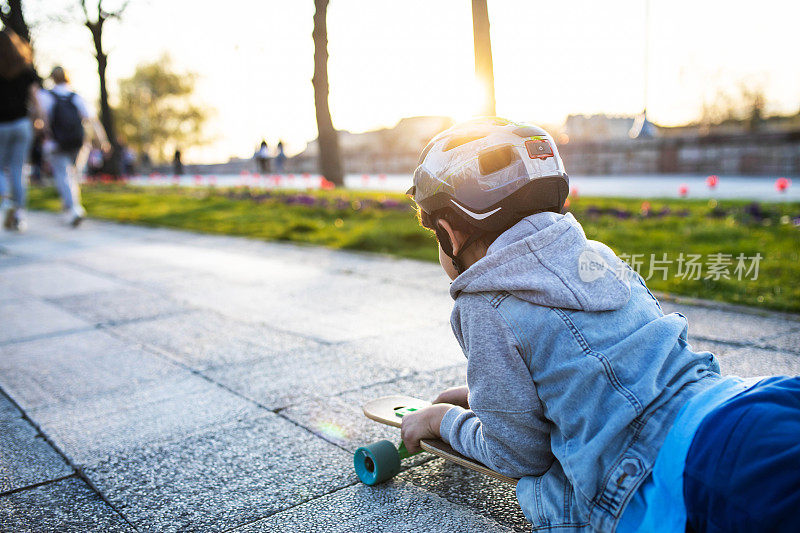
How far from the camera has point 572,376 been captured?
5.31 ft

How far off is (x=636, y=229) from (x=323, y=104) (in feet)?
35.8

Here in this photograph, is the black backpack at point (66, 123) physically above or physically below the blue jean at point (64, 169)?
above

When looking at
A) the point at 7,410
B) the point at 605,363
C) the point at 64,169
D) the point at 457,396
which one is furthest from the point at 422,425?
the point at 64,169

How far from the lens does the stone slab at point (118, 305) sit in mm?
4769

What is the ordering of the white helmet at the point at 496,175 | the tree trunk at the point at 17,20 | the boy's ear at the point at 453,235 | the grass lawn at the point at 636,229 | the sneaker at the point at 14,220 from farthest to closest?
the tree trunk at the point at 17,20 < the sneaker at the point at 14,220 < the grass lawn at the point at 636,229 < the boy's ear at the point at 453,235 < the white helmet at the point at 496,175

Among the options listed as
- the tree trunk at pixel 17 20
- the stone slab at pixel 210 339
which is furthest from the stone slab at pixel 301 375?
the tree trunk at pixel 17 20

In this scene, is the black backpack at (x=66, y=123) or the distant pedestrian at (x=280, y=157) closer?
the black backpack at (x=66, y=123)

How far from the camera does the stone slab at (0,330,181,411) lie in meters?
3.28

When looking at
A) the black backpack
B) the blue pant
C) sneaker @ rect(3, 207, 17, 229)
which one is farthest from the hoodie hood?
sneaker @ rect(3, 207, 17, 229)

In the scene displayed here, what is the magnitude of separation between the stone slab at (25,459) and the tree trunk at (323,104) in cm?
1423

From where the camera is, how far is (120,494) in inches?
90.7

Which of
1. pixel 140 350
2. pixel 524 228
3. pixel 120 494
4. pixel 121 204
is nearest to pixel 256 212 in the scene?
pixel 121 204

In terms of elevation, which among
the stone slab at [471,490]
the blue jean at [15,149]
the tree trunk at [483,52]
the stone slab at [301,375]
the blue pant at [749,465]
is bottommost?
the stone slab at [471,490]

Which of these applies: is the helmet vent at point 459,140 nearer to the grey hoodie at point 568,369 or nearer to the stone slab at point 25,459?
the grey hoodie at point 568,369
